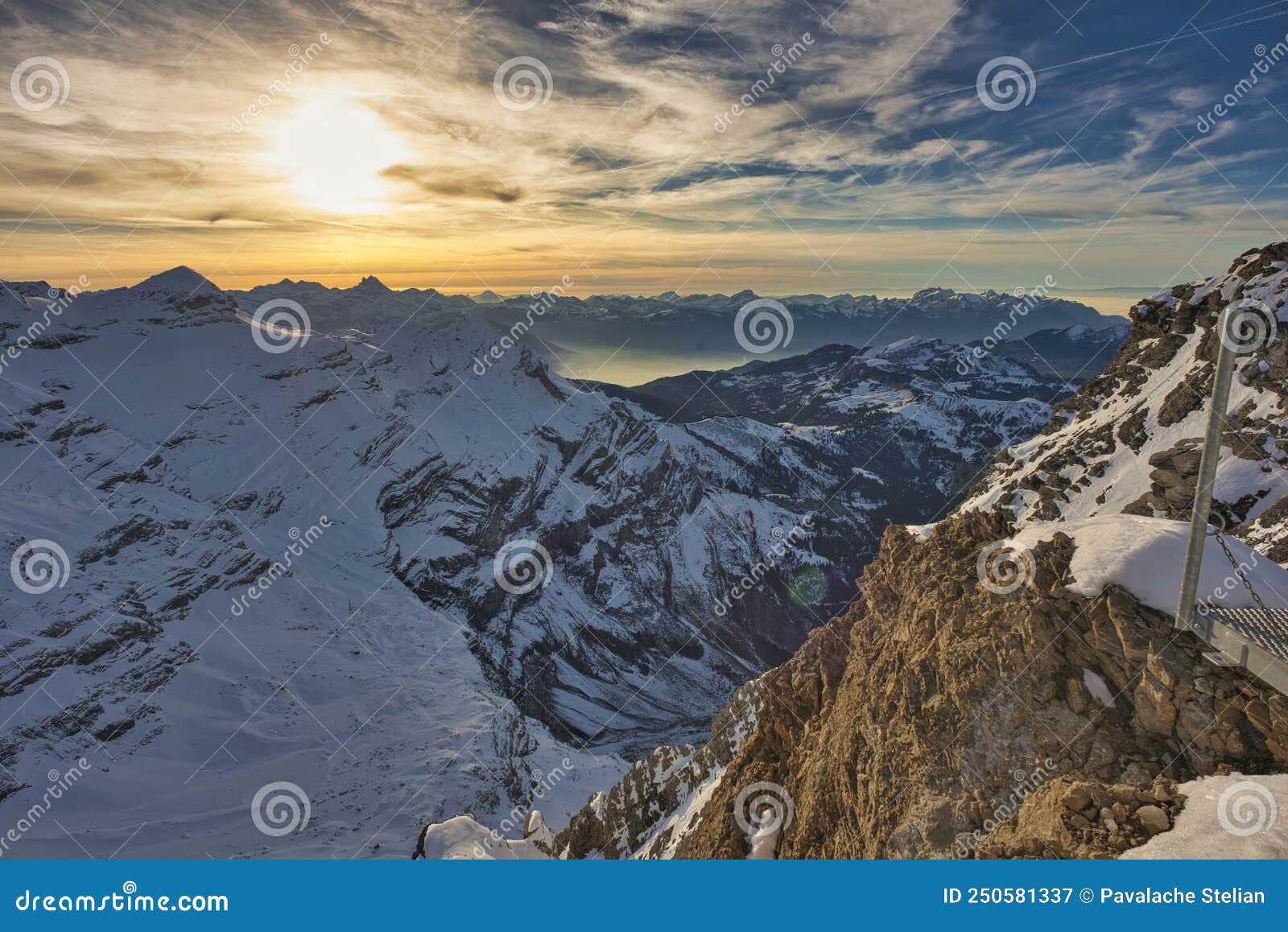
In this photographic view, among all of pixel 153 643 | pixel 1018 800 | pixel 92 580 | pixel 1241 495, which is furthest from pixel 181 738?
pixel 1241 495

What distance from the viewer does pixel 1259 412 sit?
1801 inches

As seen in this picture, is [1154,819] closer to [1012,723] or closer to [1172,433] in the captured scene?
[1012,723]

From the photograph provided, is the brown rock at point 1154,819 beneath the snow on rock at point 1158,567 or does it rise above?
beneath

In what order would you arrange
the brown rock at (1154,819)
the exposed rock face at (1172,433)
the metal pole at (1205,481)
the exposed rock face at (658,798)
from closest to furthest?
1. the brown rock at (1154,819)
2. the metal pole at (1205,481)
3. the exposed rock face at (658,798)
4. the exposed rock face at (1172,433)

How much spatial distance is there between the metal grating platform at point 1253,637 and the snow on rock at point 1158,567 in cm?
51

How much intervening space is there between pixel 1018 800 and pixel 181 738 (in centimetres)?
14823

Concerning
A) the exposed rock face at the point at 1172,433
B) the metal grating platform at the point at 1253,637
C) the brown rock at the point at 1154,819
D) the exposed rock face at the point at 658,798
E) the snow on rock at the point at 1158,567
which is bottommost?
the exposed rock face at the point at 658,798

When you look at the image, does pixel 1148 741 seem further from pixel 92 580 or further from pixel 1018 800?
pixel 92 580

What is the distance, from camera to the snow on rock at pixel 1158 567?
12.6 metres

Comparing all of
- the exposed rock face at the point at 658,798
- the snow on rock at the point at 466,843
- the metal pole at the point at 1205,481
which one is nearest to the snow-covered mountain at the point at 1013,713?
the metal pole at the point at 1205,481

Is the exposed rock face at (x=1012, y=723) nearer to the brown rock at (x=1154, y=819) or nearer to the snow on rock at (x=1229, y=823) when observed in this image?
the brown rock at (x=1154, y=819)

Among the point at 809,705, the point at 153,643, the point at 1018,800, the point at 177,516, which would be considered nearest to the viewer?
the point at 1018,800

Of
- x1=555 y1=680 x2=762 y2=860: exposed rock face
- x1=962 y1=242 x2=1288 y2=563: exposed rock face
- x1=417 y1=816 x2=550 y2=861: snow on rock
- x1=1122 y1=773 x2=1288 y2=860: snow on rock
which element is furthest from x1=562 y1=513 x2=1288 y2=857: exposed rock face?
x1=962 y1=242 x2=1288 y2=563: exposed rock face

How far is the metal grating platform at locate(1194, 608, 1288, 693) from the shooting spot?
10852 mm
